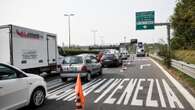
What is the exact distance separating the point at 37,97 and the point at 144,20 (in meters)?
24.4

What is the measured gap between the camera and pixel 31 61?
1389cm

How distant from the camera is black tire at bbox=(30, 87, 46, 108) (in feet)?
24.1

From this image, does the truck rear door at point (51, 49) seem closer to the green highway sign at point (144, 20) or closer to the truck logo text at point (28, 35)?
the truck logo text at point (28, 35)

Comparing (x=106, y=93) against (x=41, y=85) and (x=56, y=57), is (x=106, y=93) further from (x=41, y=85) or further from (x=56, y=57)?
(x=56, y=57)

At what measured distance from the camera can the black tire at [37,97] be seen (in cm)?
736

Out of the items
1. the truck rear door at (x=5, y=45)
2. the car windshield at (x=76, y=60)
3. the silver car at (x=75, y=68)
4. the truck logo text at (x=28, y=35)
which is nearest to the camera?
the truck rear door at (x=5, y=45)

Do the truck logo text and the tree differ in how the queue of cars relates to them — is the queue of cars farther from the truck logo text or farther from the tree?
the tree

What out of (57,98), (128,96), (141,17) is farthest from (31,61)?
(141,17)

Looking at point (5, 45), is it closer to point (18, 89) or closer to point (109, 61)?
point (18, 89)

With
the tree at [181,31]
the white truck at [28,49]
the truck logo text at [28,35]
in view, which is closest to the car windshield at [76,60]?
the white truck at [28,49]

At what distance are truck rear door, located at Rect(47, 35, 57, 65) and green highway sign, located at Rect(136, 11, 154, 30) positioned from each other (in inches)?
623

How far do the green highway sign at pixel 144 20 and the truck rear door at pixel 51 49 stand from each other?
15.8 meters

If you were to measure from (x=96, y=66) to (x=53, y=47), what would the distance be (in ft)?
10.8

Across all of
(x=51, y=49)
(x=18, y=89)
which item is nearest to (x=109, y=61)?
(x=51, y=49)
